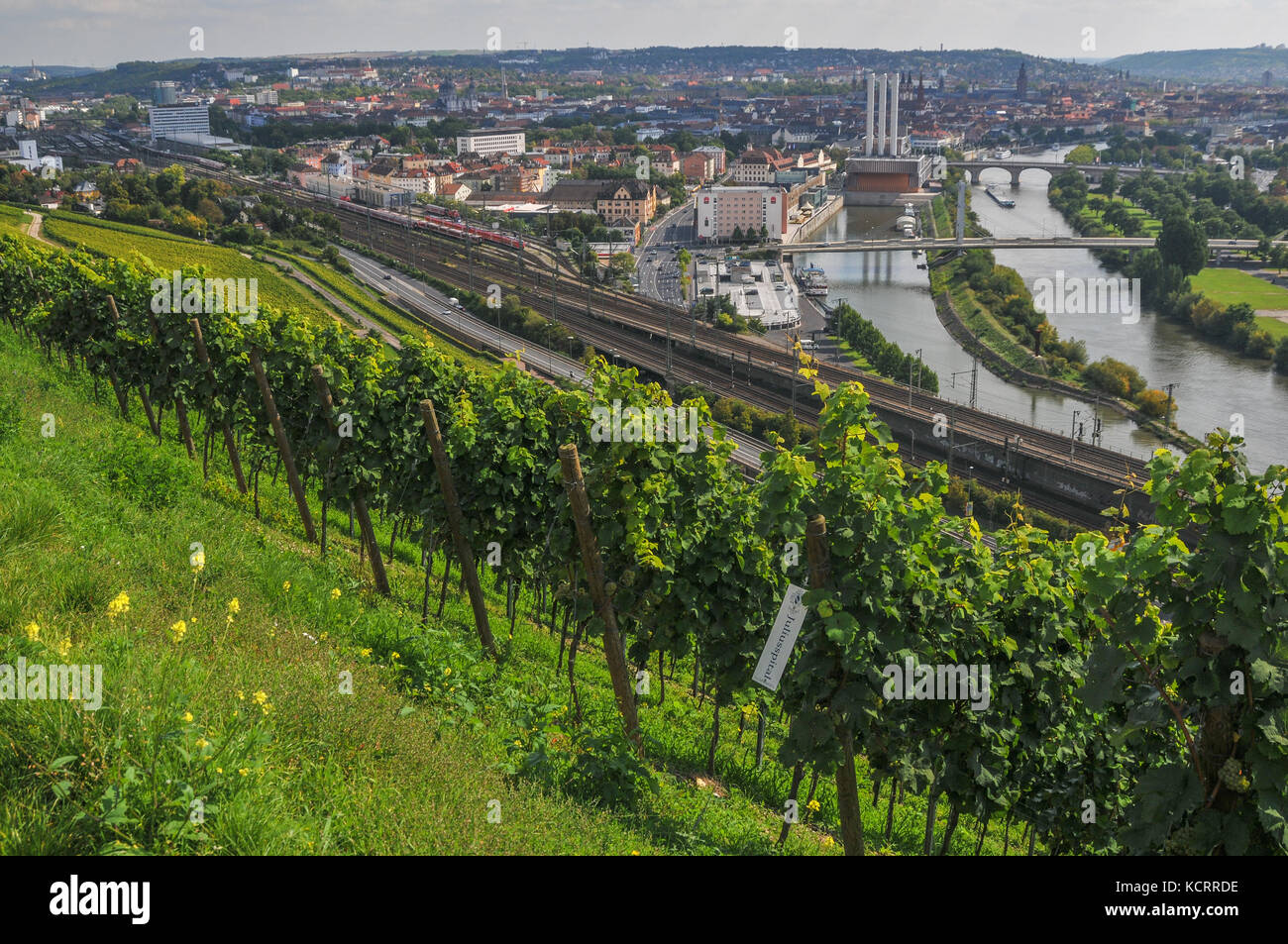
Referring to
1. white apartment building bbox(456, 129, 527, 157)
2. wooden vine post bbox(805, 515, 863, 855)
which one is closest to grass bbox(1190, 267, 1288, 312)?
wooden vine post bbox(805, 515, 863, 855)

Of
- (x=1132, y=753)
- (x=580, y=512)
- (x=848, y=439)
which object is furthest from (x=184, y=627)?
(x=1132, y=753)

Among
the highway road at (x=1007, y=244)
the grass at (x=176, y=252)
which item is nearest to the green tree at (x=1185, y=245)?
the highway road at (x=1007, y=244)

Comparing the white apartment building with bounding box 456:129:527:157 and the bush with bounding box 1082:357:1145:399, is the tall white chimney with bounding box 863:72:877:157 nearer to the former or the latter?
the white apartment building with bounding box 456:129:527:157

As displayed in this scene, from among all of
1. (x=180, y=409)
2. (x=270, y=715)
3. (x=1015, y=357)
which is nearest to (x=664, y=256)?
(x=1015, y=357)

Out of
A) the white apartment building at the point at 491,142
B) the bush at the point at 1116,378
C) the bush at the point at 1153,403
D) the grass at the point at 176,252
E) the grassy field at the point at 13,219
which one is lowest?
the bush at the point at 1153,403

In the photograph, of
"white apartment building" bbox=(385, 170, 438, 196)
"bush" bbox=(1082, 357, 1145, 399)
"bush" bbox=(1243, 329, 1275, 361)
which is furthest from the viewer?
"white apartment building" bbox=(385, 170, 438, 196)

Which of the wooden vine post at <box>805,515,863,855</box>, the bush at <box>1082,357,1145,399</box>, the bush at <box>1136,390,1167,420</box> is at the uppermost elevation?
the wooden vine post at <box>805,515,863,855</box>

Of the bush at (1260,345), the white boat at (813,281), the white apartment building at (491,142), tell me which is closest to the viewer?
the bush at (1260,345)

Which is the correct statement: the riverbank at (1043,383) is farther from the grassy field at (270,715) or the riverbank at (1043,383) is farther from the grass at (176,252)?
the grassy field at (270,715)
